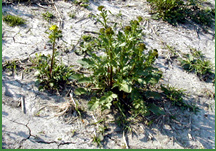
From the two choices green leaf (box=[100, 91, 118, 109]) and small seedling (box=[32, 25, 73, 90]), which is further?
small seedling (box=[32, 25, 73, 90])

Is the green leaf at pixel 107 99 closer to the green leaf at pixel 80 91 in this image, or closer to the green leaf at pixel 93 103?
the green leaf at pixel 93 103

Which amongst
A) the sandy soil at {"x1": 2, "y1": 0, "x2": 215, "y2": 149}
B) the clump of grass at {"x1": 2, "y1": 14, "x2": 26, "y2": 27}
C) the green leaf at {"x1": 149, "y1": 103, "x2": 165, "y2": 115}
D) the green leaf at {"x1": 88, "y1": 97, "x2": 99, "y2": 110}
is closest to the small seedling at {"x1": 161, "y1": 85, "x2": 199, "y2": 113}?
the sandy soil at {"x1": 2, "y1": 0, "x2": 215, "y2": 149}

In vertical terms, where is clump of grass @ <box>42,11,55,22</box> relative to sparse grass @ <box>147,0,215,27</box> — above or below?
below

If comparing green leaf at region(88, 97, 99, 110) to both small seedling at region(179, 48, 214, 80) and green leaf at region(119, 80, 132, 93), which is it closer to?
green leaf at region(119, 80, 132, 93)

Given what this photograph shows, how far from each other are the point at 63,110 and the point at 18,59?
122 centimetres

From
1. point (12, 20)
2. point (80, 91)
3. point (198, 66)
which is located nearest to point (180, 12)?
point (198, 66)

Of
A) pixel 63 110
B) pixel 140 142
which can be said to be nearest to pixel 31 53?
Result: pixel 63 110

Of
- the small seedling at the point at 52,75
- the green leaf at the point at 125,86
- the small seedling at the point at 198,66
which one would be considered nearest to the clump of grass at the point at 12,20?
the small seedling at the point at 52,75

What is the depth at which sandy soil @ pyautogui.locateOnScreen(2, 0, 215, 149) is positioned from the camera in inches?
111

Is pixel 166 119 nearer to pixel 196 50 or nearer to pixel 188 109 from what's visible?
pixel 188 109

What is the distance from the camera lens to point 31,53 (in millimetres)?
3846

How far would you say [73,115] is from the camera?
3.08m

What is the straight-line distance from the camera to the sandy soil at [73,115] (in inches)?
111

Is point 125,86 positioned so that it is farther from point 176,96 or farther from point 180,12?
point 180,12
